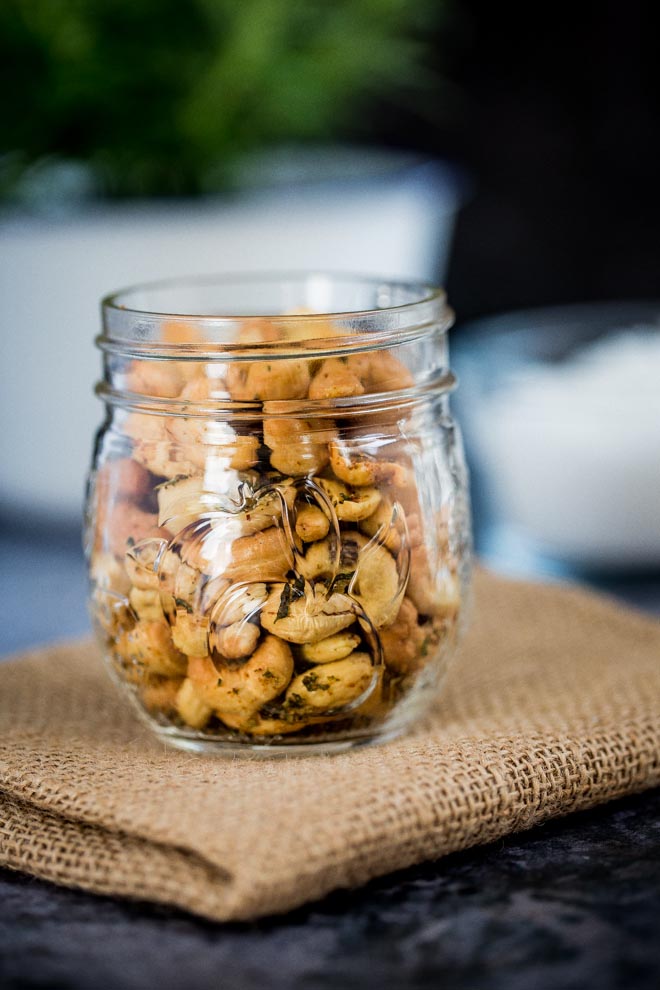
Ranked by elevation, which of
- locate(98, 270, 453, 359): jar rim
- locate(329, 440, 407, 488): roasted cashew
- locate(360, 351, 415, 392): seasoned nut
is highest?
locate(98, 270, 453, 359): jar rim

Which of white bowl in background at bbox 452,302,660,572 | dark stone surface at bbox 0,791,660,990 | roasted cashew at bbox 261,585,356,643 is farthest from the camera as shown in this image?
white bowl in background at bbox 452,302,660,572

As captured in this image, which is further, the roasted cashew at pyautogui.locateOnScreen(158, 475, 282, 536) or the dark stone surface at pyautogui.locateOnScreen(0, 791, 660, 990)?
the roasted cashew at pyautogui.locateOnScreen(158, 475, 282, 536)

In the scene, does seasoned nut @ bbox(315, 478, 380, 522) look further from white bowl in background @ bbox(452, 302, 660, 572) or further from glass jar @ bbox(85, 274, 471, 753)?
white bowl in background @ bbox(452, 302, 660, 572)

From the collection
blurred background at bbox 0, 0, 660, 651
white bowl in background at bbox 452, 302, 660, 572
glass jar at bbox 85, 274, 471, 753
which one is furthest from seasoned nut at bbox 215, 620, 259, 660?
white bowl in background at bbox 452, 302, 660, 572

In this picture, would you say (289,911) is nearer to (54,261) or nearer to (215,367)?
(215,367)

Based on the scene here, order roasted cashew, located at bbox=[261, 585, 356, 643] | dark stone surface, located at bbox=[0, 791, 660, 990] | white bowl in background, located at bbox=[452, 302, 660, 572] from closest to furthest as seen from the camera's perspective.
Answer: dark stone surface, located at bbox=[0, 791, 660, 990] → roasted cashew, located at bbox=[261, 585, 356, 643] → white bowl in background, located at bbox=[452, 302, 660, 572]

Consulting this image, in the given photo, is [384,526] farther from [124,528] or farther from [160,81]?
[160,81]

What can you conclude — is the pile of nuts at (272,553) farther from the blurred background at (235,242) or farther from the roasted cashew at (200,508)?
the blurred background at (235,242)
